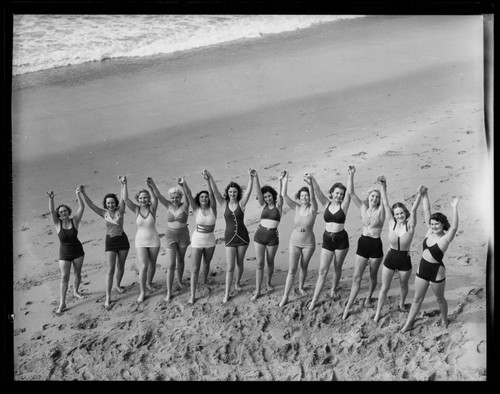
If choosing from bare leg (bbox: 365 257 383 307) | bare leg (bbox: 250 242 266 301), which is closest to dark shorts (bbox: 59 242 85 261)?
bare leg (bbox: 250 242 266 301)

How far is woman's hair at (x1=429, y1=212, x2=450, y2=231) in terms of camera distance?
7023 millimetres

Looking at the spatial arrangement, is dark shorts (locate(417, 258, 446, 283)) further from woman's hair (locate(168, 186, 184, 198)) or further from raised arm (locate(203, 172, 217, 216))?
woman's hair (locate(168, 186, 184, 198))

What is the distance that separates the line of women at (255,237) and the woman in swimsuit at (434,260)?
1 cm

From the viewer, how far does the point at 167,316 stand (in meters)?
7.43

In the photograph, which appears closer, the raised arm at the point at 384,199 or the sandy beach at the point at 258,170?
the raised arm at the point at 384,199

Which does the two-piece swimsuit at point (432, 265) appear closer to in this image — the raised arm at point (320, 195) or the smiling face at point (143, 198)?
the raised arm at point (320, 195)

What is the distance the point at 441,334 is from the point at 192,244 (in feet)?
10.4

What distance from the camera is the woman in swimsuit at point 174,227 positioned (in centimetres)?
736

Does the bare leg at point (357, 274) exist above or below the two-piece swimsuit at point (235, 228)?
below

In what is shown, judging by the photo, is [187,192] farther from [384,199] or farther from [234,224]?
[384,199]

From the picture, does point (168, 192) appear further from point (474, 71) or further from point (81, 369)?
point (474, 71)

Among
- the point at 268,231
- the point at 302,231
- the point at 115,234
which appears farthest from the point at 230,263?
the point at 115,234

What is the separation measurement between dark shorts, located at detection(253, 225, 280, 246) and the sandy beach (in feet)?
1.57

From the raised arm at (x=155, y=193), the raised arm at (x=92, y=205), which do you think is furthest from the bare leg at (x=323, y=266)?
the raised arm at (x=92, y=205)
